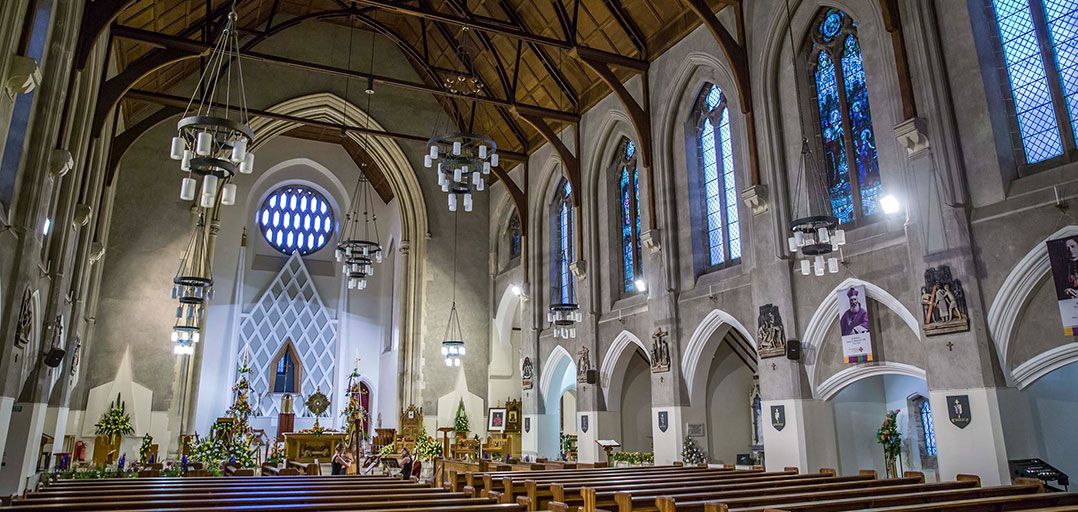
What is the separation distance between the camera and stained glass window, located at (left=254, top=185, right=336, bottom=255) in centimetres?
2784

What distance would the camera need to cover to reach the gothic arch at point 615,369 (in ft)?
56.7

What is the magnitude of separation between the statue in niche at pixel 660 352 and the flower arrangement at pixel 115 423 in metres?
13.2

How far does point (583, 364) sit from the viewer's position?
18.2 m

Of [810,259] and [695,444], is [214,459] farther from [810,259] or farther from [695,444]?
[810,259]

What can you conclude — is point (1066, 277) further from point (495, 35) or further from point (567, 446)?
point (495, 35)

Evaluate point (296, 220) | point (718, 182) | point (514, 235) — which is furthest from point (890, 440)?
point (296, 220)

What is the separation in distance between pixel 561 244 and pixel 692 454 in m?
8.35

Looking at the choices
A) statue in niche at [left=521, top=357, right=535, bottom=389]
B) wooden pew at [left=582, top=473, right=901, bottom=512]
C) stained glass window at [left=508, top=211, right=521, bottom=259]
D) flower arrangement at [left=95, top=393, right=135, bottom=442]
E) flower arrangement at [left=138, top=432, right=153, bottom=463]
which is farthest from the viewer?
stained glass window at [left=508, top=211, right=521, bottom=259]

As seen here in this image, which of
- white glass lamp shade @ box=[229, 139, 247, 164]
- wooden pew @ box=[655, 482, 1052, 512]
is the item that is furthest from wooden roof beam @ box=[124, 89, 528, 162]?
wooden pew @ box=[655, 482, 1052, 512]

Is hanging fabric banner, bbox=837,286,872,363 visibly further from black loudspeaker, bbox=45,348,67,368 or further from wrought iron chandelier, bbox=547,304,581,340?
black loudspeaker, bbox=45,348,67,368

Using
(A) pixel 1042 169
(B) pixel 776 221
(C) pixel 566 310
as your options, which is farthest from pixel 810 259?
(C) pixel 566 310

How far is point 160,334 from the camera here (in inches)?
750

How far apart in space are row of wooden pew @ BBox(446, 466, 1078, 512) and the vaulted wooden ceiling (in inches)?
349

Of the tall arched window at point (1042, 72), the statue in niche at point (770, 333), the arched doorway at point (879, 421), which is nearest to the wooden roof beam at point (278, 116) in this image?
the statue in niche at point (770, 333)
